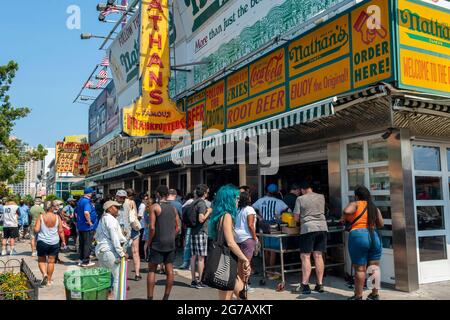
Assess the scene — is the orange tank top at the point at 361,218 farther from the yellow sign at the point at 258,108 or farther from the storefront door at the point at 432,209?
the yellow sign at the point at 258,108

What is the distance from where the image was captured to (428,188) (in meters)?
7.37

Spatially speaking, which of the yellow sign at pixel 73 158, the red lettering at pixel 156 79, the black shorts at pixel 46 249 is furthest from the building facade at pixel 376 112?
the yellow sign at pixel 73 158

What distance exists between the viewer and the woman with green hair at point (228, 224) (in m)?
4.43

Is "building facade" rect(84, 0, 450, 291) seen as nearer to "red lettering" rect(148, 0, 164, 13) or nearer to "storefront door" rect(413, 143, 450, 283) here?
"storefront door" rect(413, 143, 450, 283)

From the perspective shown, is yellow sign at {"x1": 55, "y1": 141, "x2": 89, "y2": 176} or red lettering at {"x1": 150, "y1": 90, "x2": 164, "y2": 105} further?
yellow sign at {"x1": 55, "y1": 141, "x2": 89, "y2": 176}

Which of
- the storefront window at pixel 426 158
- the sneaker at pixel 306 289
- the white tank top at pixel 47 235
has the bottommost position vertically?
the sneaker at pixel 306 289

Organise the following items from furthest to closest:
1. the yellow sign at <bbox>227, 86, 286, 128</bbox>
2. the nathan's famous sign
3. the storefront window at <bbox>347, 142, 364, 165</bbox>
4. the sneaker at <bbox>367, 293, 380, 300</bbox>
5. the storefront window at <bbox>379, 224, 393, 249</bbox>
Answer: the yellow sign at <bbox>227, 86, 286, 128</bbox>, the storefront window at <bbox>347, 142, 364, 165</bbox>, the storefront window at <bbox>379, 224, 393, 249</bbox>, the nathan's famous sign, the sneaker at <bbox>367, 293, 380, 300</bbox>

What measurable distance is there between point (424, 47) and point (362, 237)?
3.07 metres

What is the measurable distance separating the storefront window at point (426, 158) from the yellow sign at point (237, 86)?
3901mm

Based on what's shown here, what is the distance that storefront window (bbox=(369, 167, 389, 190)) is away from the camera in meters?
7.04

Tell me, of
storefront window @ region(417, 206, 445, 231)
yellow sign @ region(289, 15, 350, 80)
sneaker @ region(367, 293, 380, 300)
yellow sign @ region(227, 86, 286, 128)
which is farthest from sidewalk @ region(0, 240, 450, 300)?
yellow sign @ region(289, 15, 350, 80)

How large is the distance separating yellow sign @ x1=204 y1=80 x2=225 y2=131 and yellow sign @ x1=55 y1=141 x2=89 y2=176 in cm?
1918

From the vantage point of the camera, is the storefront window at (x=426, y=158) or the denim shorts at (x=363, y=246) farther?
the storefront window at (x=426, y=158)
